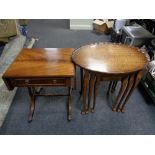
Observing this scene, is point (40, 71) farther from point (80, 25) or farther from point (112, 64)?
point (80, 25)

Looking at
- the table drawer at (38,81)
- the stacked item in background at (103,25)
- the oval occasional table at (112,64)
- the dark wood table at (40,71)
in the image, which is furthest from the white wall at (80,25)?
the table drawer at (38,81)

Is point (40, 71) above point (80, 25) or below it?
above

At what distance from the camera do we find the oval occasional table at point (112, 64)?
1.14 m

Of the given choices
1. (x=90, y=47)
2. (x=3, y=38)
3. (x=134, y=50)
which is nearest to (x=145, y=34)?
(x=134, y=50)

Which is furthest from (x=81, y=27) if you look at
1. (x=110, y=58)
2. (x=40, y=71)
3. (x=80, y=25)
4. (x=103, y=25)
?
(x=40, y=71)

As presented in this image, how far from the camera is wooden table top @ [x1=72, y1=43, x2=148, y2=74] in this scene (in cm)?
114

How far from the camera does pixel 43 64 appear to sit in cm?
124

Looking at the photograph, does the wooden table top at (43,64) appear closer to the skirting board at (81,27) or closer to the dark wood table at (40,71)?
the dark wood table at (40,71)

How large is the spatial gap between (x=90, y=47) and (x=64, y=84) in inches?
18.7

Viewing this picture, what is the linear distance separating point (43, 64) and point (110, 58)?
22.8 inches

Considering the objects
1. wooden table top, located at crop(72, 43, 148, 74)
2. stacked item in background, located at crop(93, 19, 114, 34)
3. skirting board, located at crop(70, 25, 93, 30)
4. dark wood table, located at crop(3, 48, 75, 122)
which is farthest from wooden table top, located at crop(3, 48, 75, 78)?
skirting board, located at crop(70, 25, 93, 30)

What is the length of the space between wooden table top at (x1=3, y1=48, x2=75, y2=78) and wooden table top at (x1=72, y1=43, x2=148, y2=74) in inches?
3.9

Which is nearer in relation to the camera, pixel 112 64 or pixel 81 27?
pixel 112 64

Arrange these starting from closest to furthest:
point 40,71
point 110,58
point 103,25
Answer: point 40,71 < point 110,58 < point 103,25
